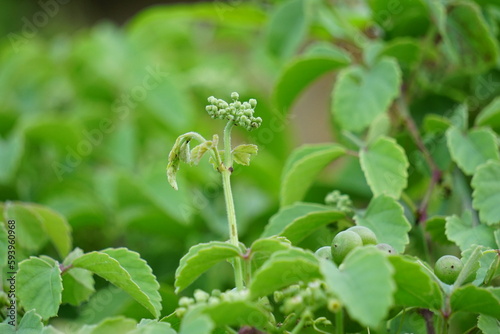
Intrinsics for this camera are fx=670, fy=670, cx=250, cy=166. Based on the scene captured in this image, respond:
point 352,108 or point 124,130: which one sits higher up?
point 352,108

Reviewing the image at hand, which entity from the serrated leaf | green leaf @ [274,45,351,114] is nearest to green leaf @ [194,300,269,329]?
the serrated leaf

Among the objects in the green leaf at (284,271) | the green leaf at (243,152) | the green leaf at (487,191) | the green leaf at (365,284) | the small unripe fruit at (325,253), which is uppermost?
the green leaf at (243,152)

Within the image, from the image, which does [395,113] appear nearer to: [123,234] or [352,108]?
[352,108]

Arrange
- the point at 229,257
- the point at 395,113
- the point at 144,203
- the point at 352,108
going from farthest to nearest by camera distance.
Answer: the point at 144,203 < the point at 395,113 < the point at 352,108 < the point at 229,257

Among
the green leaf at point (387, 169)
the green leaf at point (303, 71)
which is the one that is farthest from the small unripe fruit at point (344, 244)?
the green leaf at point (303, 71)

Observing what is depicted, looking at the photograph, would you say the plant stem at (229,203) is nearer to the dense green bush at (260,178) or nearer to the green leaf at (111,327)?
the dense green bush at (260,178)

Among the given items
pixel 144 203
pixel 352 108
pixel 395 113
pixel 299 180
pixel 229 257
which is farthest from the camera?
pixel 144 203

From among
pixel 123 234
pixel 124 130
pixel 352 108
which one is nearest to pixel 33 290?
pixel 352 108
